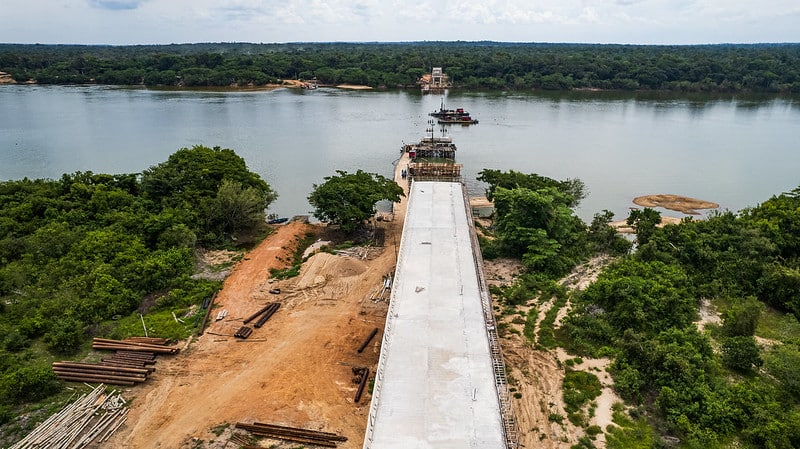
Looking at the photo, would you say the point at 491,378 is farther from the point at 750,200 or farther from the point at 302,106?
the point at 302,106

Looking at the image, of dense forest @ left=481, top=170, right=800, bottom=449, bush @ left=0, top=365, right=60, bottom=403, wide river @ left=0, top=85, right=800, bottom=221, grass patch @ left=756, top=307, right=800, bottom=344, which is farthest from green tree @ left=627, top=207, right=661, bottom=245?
bush @ left=0, top=365, right=60, bottom=403

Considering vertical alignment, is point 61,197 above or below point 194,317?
above

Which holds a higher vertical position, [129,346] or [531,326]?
[129,346]

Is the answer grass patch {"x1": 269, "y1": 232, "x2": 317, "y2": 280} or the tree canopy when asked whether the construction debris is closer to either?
grass patch {"x1": 269, "y1": 232, "x2": 317, "y2": 280}

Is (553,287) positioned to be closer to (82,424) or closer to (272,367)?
(272,367)

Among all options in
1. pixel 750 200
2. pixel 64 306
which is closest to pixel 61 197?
pixel 64 306

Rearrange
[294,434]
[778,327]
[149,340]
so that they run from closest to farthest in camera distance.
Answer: [294,434], [149,340], [778,327]

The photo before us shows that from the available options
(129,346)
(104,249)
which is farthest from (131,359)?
(104,249)
